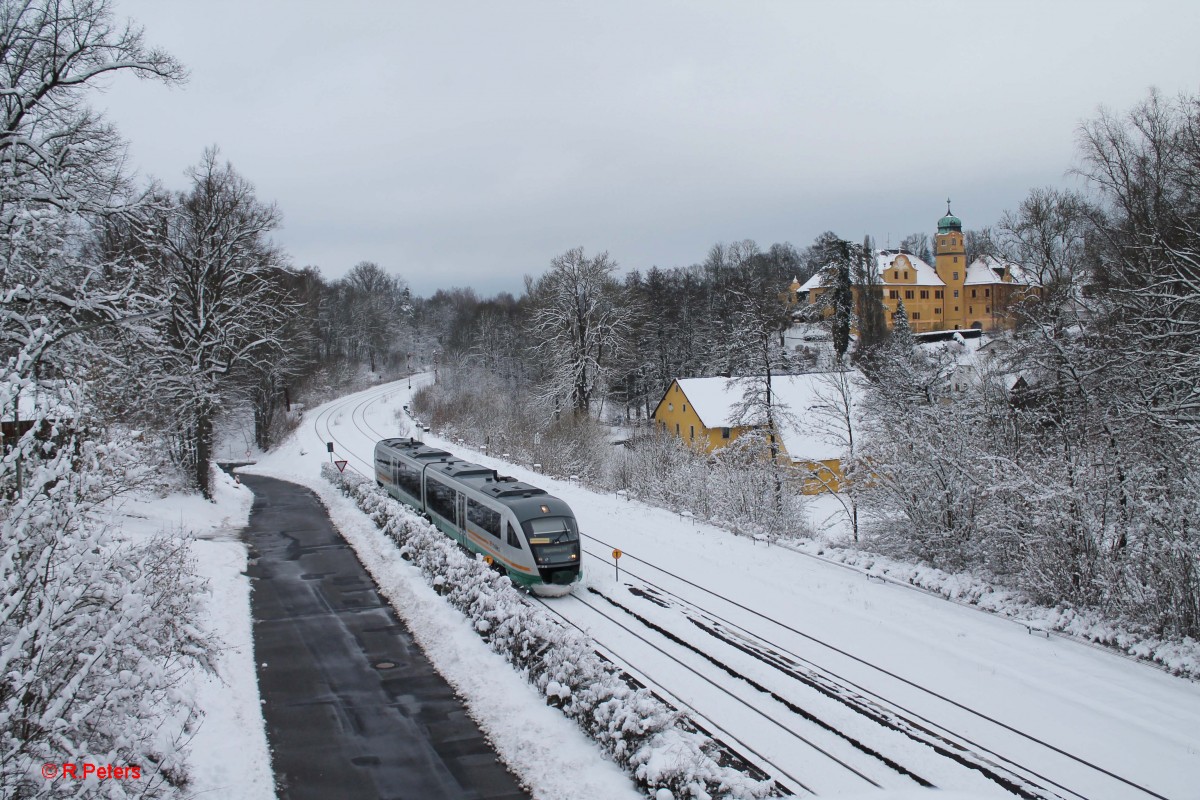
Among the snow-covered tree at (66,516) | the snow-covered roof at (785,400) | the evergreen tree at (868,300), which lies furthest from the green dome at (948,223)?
the snow-covered tree at (66,516)

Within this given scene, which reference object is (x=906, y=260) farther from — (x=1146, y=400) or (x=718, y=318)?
(x=1146, y=400)

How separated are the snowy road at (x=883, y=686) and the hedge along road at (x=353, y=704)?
357 centimetres

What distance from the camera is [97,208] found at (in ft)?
42.2

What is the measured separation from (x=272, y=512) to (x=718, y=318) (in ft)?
147

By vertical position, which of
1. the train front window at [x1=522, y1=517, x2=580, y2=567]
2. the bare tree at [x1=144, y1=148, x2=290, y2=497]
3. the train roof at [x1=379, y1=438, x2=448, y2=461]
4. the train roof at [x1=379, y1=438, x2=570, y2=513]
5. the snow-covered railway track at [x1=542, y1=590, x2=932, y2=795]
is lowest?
the snow-covered railway track at [x1=542, y1=590, x2=932, y2=795]

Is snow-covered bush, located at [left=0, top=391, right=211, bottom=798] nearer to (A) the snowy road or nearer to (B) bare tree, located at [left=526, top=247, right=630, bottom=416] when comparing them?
(A) the snowy road

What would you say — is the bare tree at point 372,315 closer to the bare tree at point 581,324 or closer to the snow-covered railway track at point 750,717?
the bare tree at point 581,324

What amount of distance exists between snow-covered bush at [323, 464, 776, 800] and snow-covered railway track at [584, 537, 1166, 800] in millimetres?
2277

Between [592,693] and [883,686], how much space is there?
5.19 meters

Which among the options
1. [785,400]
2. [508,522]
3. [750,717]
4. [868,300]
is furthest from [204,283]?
[868,300]

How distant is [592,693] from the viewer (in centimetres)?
1095

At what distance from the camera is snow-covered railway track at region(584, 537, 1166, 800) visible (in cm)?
970

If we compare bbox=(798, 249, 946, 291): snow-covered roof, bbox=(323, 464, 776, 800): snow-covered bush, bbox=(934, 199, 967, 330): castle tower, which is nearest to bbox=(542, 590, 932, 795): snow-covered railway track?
bbox=(323, 464, 776, 800): snow-covered bush

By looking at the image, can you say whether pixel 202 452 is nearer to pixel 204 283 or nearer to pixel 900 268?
pixel 204 283
